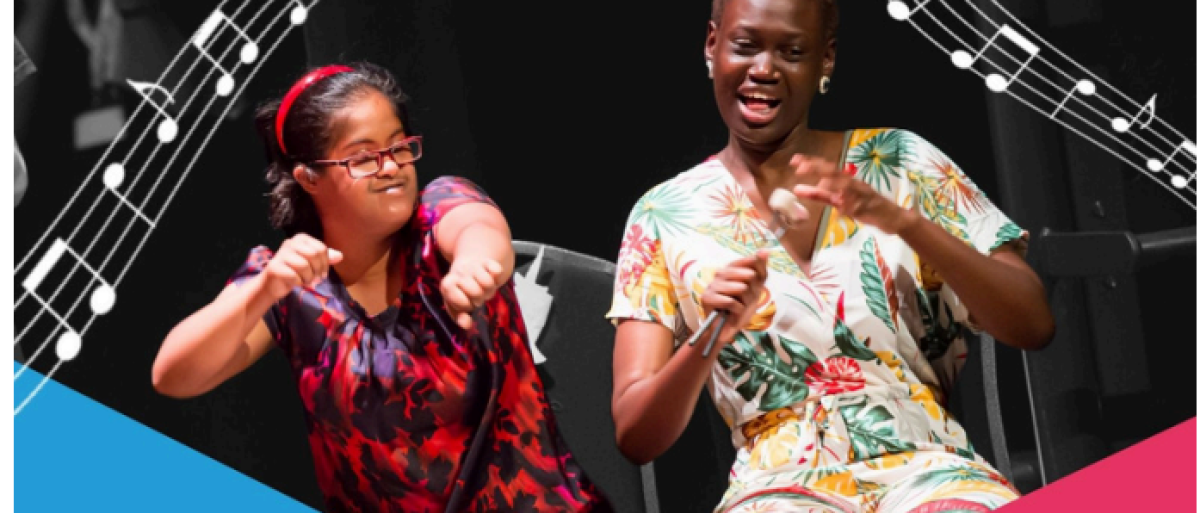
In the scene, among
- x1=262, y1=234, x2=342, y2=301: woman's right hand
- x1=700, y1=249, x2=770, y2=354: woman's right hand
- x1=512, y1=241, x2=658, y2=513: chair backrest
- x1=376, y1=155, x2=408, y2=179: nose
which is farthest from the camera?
x1=512, y1=241, x2=658, y2=513: chair backrest

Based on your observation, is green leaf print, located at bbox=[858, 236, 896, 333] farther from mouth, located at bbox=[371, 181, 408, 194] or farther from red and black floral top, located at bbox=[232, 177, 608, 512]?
mouth, located at bbox=[371, 181, 408, 194]

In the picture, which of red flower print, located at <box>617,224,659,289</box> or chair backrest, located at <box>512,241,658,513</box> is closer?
red flower print, located at <box>617,224,659,289</box>

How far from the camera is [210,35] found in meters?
1.87

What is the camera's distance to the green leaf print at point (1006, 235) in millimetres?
1557

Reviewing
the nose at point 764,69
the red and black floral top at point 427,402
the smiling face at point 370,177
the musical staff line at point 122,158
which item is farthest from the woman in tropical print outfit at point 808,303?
the musical staff line at point 122,158

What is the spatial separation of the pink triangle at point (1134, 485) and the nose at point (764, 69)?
478mm

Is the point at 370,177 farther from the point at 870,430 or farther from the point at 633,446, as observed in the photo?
the point at 870,430

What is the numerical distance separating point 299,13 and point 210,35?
11 centimetres

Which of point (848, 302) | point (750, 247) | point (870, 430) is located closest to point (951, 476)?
point (870, 430)

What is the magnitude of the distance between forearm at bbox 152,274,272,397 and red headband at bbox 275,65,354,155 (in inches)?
6.4

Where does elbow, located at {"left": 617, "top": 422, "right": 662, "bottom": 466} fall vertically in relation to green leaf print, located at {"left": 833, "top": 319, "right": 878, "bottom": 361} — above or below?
below

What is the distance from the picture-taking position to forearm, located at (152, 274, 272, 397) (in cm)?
161

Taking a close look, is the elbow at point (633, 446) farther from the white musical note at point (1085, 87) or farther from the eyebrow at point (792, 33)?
the white musical note at point (1085, 87)

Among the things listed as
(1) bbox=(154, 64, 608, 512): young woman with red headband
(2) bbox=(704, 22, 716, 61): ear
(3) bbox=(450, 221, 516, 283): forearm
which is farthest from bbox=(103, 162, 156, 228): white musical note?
(2) bbox=(704, 22, 716, 61): ear
